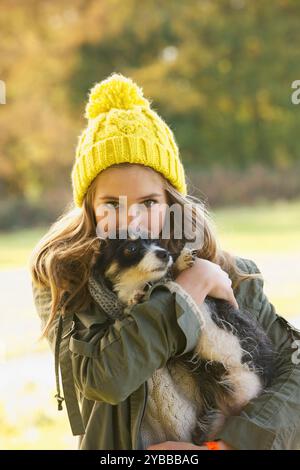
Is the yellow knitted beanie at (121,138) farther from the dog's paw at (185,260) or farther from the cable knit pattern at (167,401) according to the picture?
the cable knit pattern at (167,401)

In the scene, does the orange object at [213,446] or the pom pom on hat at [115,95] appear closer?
the orange object at [213,446]

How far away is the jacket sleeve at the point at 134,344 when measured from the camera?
130cm

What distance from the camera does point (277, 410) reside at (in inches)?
56.6

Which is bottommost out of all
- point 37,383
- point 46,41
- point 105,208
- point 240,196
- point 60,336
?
point 37,383

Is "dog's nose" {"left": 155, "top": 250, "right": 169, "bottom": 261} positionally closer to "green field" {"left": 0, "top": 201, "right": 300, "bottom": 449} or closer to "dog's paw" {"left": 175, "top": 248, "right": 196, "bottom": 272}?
"dog's paw" {"left": 175, "top": 248, "right": 196, "bottom": 272}

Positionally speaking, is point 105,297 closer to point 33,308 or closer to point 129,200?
point 129,200

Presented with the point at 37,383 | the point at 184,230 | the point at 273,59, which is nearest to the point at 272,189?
the point at 273,59

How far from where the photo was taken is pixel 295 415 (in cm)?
146

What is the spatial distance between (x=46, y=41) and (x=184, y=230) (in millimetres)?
12970

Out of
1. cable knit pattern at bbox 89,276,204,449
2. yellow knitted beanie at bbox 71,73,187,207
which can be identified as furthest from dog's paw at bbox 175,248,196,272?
yellow knitted beanie at bbox 71,73,187,207

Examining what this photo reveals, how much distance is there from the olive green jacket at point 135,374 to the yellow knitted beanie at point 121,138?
354 millimetres

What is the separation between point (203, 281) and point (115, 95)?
21.5 inches

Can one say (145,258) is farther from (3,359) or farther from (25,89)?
(25,89)

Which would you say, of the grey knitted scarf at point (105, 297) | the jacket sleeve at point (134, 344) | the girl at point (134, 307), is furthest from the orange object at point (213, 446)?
the grey knitted scarf at point (105, 297)
